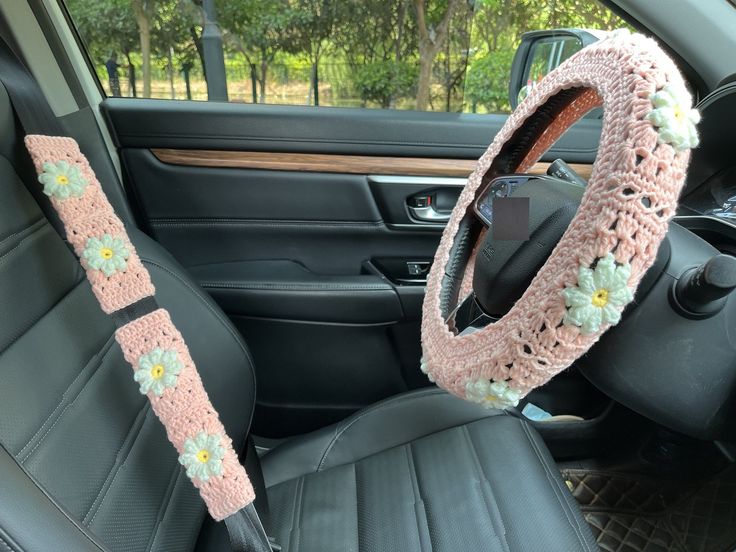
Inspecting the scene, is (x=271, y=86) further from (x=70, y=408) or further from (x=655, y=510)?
(x=655, y=510)

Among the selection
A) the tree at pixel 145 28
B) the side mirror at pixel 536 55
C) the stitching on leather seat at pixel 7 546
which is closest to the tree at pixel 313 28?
the tree at pixel 145 28

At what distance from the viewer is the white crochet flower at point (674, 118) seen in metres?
0.38

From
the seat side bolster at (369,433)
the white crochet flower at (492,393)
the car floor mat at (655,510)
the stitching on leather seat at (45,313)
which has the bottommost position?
the car floor mat at (655,510)

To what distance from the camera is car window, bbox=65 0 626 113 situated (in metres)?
1.30

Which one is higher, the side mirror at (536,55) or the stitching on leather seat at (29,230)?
the side mirror at (536,55)

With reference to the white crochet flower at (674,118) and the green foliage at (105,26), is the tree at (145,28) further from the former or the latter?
the white crochet flower at (674,118)

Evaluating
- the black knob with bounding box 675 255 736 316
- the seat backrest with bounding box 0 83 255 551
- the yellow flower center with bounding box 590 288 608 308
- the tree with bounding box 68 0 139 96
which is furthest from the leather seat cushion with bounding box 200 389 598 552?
the tree with bounding box 68 0 139 96

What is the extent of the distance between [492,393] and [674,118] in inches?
9.5

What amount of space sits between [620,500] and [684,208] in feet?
2.25

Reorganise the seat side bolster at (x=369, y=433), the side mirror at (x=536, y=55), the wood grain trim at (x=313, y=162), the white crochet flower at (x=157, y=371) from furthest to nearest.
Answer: the wood grain trim at (x=313, y=162)
the side mirror at (x=536, y=55)
the seat side bolster at (x=369, y=433)
the white crochet flower at (x=157, y=371)

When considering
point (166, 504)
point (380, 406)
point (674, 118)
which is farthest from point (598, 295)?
point (380, 406)

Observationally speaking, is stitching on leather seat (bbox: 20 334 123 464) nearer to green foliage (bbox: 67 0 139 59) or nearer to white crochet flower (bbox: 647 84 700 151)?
white crochet flower (bbox: 647 84 700 151)

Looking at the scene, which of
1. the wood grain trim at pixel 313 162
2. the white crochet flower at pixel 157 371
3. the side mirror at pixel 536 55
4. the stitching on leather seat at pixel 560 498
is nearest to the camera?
the white crochet flower at pixel 157 371

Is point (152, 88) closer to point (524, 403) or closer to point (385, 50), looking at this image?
point (385, 50)
